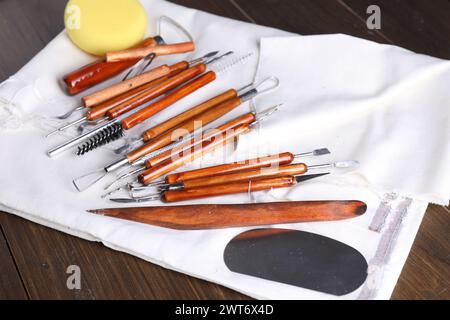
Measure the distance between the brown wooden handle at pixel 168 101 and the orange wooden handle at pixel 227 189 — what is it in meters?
0.12

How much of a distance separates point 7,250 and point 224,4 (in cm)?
51

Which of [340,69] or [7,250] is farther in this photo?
[340,69]

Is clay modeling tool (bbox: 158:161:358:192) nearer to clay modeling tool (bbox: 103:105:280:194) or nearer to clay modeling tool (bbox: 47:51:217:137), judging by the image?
clay modeling tool (bbox: 103:105:280:194)

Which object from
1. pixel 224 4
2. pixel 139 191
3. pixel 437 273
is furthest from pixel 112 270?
pixel 224 4

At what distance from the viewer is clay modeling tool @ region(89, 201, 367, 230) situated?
2.33 feet

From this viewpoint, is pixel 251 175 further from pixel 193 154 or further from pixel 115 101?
pixel 115 101

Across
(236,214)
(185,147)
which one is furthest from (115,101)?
(236,214)

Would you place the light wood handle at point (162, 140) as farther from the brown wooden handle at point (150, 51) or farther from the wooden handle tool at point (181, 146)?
the brown wooden handle at point (150, 51)

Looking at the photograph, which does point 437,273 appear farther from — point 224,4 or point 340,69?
point 224,4

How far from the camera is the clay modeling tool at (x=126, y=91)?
807mm

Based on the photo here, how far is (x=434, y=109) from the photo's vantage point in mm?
808

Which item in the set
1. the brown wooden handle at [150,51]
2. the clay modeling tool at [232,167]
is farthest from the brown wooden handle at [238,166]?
the brown wooden handle at [150,51]

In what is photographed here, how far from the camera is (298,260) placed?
68cm

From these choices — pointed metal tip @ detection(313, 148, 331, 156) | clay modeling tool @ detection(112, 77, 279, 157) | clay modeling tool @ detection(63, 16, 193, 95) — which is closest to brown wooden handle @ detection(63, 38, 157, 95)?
clay modeling tool @ detection(63, 16, 193, 95)
